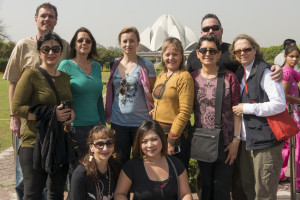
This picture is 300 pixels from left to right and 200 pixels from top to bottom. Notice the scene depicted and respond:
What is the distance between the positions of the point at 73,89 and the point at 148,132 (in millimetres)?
908

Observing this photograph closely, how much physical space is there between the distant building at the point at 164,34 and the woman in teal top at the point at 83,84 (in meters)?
55.9

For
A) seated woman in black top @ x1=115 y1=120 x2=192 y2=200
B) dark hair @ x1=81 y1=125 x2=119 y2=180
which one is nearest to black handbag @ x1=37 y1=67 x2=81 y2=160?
dark hair @ x1=81 y1=125 x2=119 y2=180

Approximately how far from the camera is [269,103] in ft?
8.89

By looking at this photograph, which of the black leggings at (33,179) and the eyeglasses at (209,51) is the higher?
the eyeglasses at (209,51)

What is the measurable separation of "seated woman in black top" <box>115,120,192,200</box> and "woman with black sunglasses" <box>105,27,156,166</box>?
48 centimetres

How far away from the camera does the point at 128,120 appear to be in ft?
10.7

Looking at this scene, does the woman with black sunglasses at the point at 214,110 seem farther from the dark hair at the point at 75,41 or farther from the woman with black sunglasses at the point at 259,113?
the dark hair at the point at 75,41

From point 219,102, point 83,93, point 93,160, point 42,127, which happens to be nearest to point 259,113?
point 219,102

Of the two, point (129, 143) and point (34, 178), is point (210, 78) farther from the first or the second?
point (34, 178)

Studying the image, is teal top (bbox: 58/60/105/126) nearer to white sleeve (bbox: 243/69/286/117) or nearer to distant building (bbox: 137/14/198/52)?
white sleeve (bbox: 243/69/286/117)

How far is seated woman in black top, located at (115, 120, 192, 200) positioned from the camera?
2.71 m

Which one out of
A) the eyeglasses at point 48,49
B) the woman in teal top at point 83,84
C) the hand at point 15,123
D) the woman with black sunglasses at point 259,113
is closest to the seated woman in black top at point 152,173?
the woman in teal top at point 83,84

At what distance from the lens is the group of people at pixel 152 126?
8.82 feet

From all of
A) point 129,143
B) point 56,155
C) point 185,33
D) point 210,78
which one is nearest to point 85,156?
point 56,155
